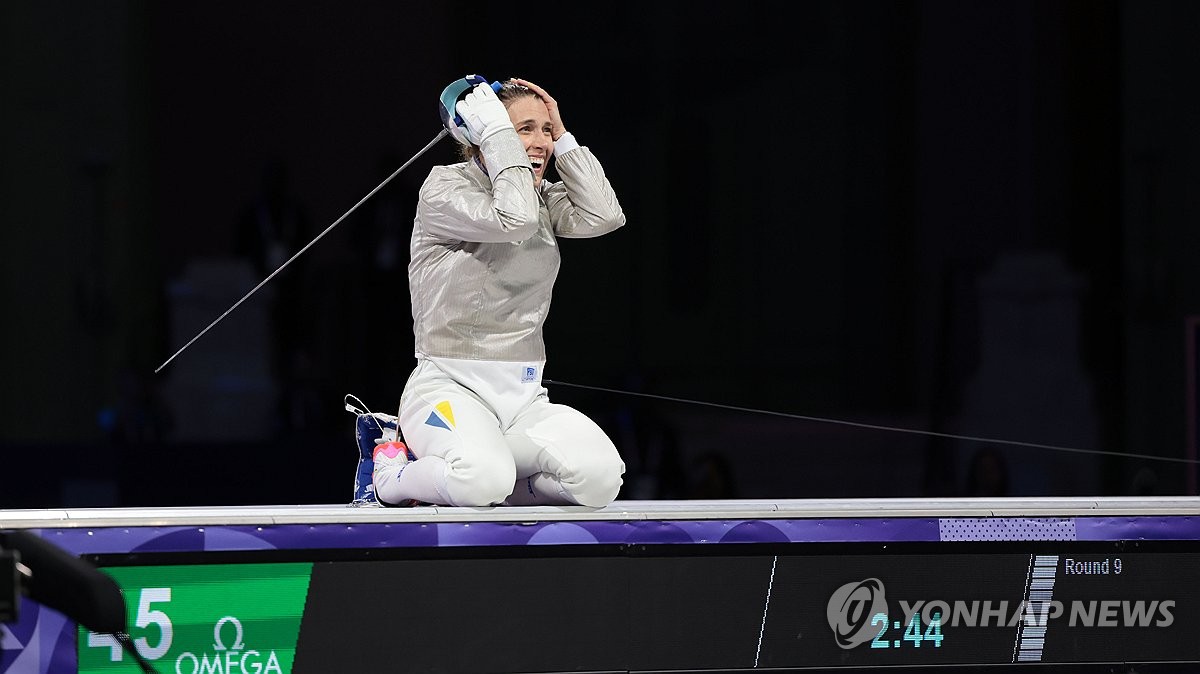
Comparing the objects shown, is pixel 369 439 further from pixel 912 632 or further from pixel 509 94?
pixel 912 632

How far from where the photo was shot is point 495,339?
2748 mm

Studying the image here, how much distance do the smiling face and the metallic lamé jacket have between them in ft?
0.15

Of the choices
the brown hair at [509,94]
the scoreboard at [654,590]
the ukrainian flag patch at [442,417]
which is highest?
the brown hair at [509,94]

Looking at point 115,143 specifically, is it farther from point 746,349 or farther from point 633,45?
point 746,349

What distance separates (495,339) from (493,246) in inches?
7.2

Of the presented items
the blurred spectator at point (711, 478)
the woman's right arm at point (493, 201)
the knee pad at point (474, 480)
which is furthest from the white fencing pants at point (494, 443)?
the blurred spectator at point (711, 478)

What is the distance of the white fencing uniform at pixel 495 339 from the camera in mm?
2627

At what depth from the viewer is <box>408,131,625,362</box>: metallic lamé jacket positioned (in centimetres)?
264

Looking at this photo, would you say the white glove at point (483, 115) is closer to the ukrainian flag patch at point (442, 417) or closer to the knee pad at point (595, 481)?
the ukrainian flag patch at point (442, 417)

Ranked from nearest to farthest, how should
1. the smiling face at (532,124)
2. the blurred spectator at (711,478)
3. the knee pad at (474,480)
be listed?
the knee pad at (474,480) → the smiling face at (532,124) → the blurred spectator at (711,478)

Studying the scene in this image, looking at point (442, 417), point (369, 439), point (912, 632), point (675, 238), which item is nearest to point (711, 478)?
point (675, 238)

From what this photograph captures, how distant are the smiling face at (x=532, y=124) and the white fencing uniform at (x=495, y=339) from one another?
4 centimetres

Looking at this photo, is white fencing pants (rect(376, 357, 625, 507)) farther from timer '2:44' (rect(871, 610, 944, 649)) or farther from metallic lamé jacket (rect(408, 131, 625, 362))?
timer '2:44' (rect(871, 610, 944, 649))

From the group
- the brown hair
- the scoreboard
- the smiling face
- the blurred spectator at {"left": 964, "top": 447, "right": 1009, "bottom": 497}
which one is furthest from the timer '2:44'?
the blurred spectator at {"left": 964, "top": 447, "right": 1009, "bottom": 497}
